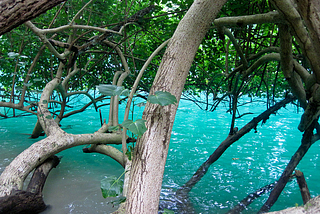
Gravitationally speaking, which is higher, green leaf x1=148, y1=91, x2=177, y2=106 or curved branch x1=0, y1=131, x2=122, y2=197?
green leaf x1=148, y1=91, x2=177, y2=106

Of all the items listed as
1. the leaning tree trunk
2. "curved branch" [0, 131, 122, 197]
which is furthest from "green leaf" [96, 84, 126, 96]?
"curved branch" [0, 131, 122, 197]

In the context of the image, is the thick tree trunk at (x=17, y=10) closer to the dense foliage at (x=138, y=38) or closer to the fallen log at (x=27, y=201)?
the dense foliage at (x=138, y=38)

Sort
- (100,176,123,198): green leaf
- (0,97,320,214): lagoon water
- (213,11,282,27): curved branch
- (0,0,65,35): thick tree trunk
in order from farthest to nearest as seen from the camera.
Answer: (0,97,320,214): lagoon water → (213,11,282,27): curved branch → (100,176,123,198): green leaf → (0,0,65,35): thick tree trunk

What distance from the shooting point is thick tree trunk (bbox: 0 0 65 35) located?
1.02 m

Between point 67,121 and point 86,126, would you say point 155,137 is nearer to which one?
point 86,126

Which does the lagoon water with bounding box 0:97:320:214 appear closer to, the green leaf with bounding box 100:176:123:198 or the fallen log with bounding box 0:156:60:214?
the fallen log with bounding box 0:156:60:214

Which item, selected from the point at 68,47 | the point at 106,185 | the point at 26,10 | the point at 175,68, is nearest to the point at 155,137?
the point at 175,68

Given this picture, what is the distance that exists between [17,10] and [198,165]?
354 centimetres

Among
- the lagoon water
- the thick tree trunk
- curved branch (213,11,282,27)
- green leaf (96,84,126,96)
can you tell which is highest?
curved branch (213,11,282,27)

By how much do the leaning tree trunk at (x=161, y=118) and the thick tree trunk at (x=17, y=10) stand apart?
2.04 ft

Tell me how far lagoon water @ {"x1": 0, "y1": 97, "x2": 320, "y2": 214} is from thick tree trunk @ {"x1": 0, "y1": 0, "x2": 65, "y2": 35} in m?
1.34

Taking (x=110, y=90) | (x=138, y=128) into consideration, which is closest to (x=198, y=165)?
(x=110, y=90)

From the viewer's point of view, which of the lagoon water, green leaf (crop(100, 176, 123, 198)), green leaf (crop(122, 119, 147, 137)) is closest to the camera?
green leaf (crop(122, 119, 147, 137))

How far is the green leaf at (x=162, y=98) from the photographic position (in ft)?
3.85
